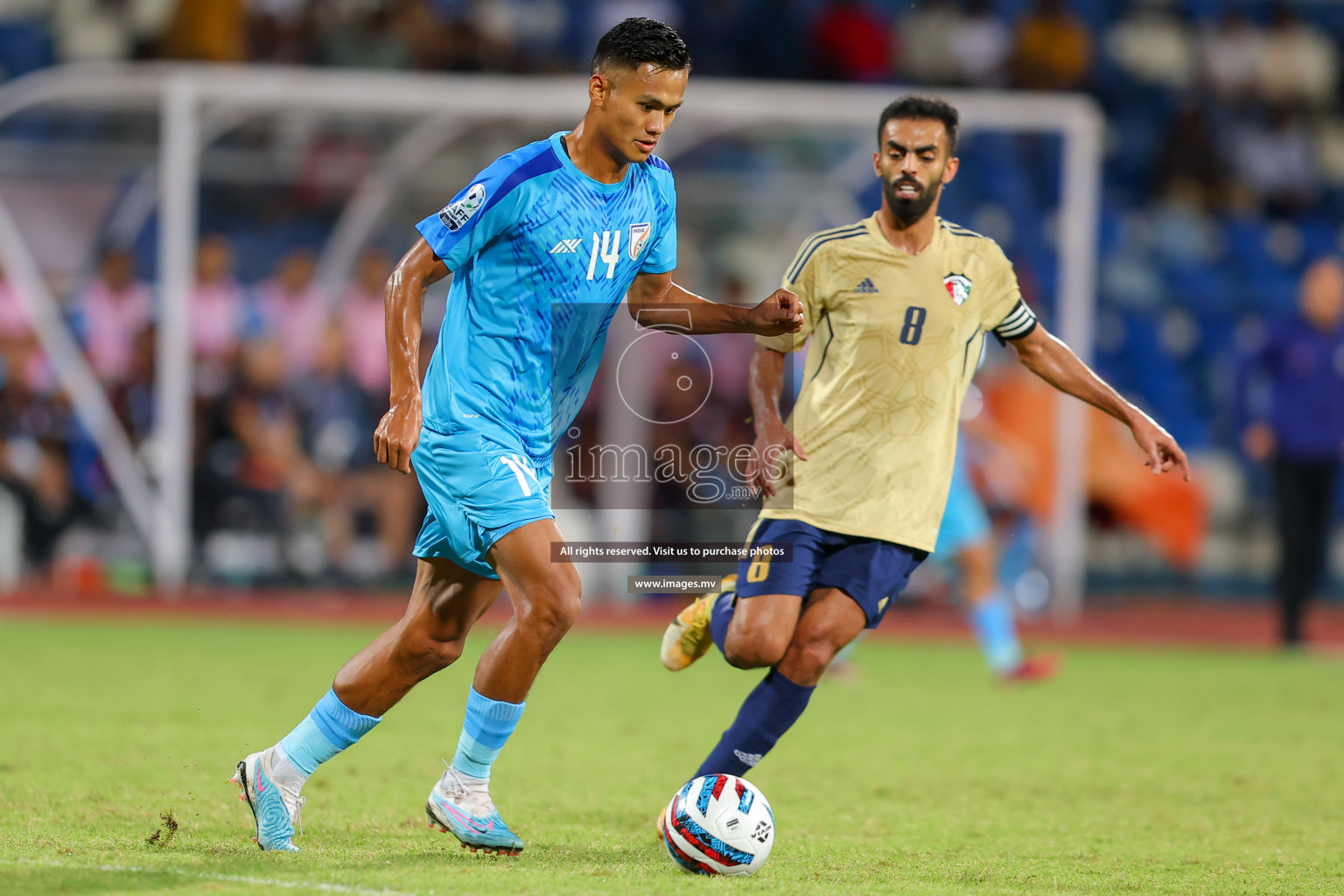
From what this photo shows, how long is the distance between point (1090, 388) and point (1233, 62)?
1479 centimetres

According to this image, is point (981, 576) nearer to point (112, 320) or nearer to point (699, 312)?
point (699, 312)

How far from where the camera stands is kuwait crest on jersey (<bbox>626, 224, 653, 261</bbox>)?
479 cm

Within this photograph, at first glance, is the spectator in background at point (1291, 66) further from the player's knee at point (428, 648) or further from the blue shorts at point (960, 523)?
the player's knee at point (428, 648)

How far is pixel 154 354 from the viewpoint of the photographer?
1303 centimetres

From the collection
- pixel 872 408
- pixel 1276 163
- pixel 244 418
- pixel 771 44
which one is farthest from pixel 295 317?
pixel 1276 163

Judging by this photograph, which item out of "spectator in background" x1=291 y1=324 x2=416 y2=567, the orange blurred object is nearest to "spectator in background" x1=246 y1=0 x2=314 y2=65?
"spectator in background" x1=291 y1=324 x2=416 y2=567

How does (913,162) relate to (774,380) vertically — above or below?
above

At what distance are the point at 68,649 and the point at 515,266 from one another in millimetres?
6561

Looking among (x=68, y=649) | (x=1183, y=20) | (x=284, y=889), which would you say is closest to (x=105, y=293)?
(x=68, y=649)

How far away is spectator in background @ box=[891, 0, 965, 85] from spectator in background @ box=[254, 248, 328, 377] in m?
6.98

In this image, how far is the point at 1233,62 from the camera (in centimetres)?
1856

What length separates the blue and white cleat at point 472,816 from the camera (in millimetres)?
4637

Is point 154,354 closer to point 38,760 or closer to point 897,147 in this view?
point 38,760

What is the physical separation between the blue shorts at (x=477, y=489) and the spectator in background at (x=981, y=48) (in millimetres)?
13478
